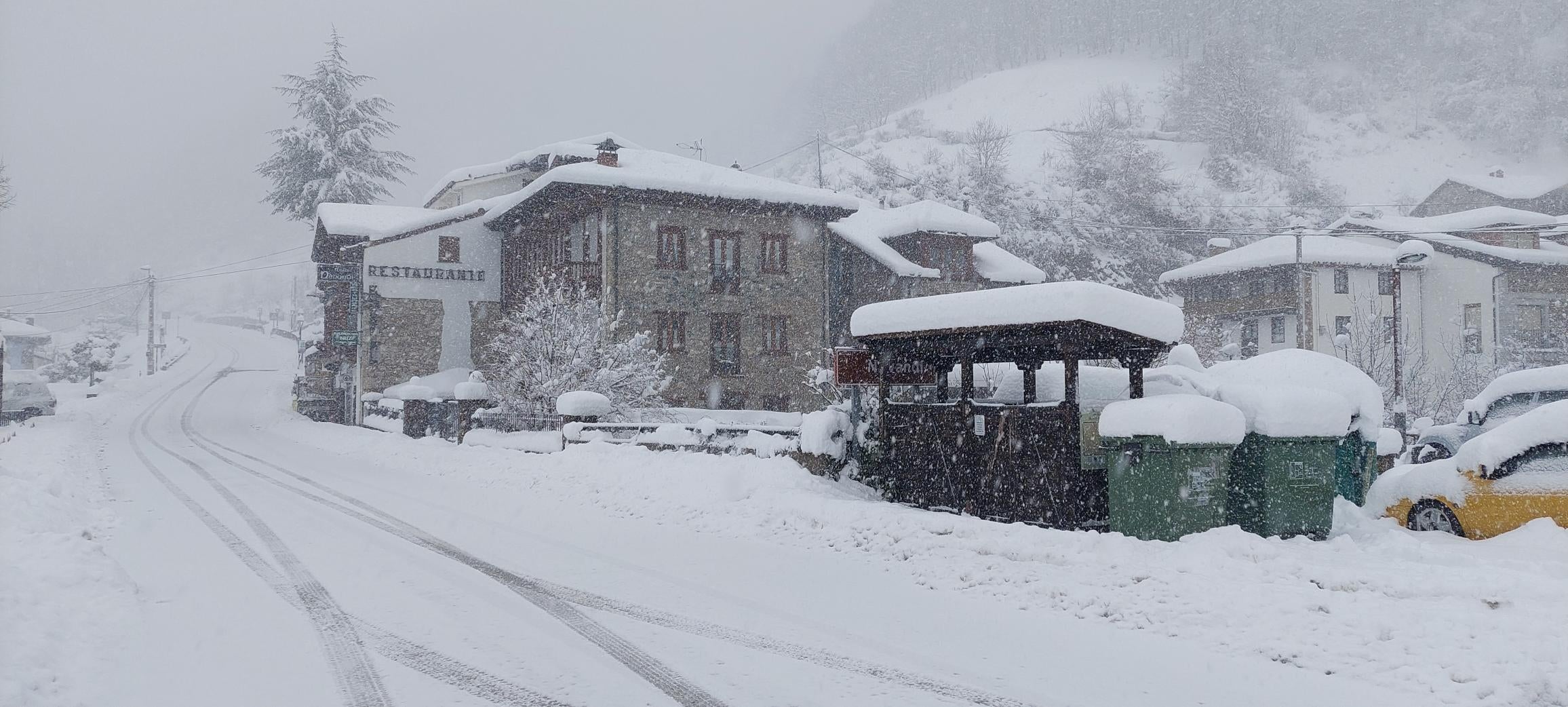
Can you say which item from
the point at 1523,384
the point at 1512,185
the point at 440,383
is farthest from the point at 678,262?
the point at 1512,185

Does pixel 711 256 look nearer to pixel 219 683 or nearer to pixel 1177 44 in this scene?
pixel 219 683

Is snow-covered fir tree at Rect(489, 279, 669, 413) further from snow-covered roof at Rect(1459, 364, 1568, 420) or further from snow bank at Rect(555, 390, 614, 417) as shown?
snow-covered roof at Rect(1459, 364, 1568, 420)

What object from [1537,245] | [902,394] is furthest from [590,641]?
[1537,245]

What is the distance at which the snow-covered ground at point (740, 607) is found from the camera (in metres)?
5.71

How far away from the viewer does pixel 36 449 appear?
21516mm

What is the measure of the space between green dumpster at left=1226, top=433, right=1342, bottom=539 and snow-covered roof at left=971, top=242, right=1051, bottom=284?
98.4 ft

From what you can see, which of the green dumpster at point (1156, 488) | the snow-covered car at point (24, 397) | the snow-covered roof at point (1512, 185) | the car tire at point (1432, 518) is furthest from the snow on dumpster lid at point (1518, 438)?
the snow-covered roof at point (1512, 185)

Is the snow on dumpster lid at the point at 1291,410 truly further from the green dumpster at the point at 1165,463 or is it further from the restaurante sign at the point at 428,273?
the restaurante sign at the point at 428,273

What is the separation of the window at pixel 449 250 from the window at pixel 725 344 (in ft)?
38.6

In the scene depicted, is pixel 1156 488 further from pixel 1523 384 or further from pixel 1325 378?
pixel 1523 384

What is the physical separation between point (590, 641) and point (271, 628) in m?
2.30

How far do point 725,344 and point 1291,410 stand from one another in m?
21.8

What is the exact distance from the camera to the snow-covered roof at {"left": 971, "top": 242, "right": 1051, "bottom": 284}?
4106 cm

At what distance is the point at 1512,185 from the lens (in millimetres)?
68062
